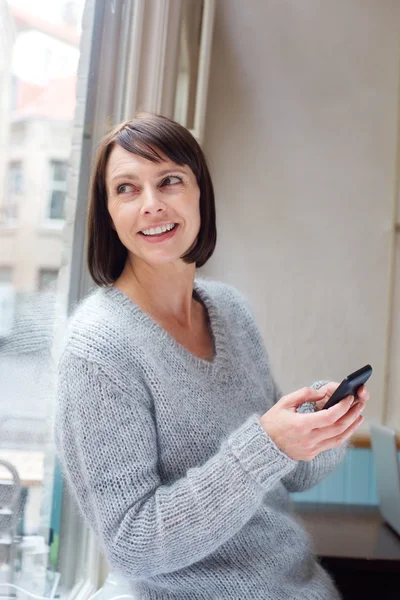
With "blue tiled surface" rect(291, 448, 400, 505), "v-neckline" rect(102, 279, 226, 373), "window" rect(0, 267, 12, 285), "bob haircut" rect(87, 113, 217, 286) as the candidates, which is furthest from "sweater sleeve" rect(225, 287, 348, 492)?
"blue tiled surface" rect(291, 448, 400, 505)

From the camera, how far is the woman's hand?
77cm

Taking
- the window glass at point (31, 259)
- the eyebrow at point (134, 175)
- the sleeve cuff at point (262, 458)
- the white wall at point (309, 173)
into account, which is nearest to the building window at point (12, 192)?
the window glass at point (31, 259)

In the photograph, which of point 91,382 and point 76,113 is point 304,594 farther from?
point 76,113

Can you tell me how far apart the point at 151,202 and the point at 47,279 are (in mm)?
244

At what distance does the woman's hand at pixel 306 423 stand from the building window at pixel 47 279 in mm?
393

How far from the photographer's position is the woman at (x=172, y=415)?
30.3 inches

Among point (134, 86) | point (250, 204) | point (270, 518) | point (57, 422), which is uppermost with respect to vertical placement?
point (134, 86)

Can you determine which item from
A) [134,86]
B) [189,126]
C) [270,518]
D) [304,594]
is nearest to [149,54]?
[134,86]

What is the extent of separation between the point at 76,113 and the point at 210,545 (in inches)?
31.4

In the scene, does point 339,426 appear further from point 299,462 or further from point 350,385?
point 299,462

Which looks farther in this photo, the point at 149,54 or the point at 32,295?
the point at 149,54

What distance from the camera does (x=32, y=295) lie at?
2.85 feet

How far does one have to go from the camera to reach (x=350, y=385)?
783 millimetres

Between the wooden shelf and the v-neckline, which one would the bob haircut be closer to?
the v-neckline
